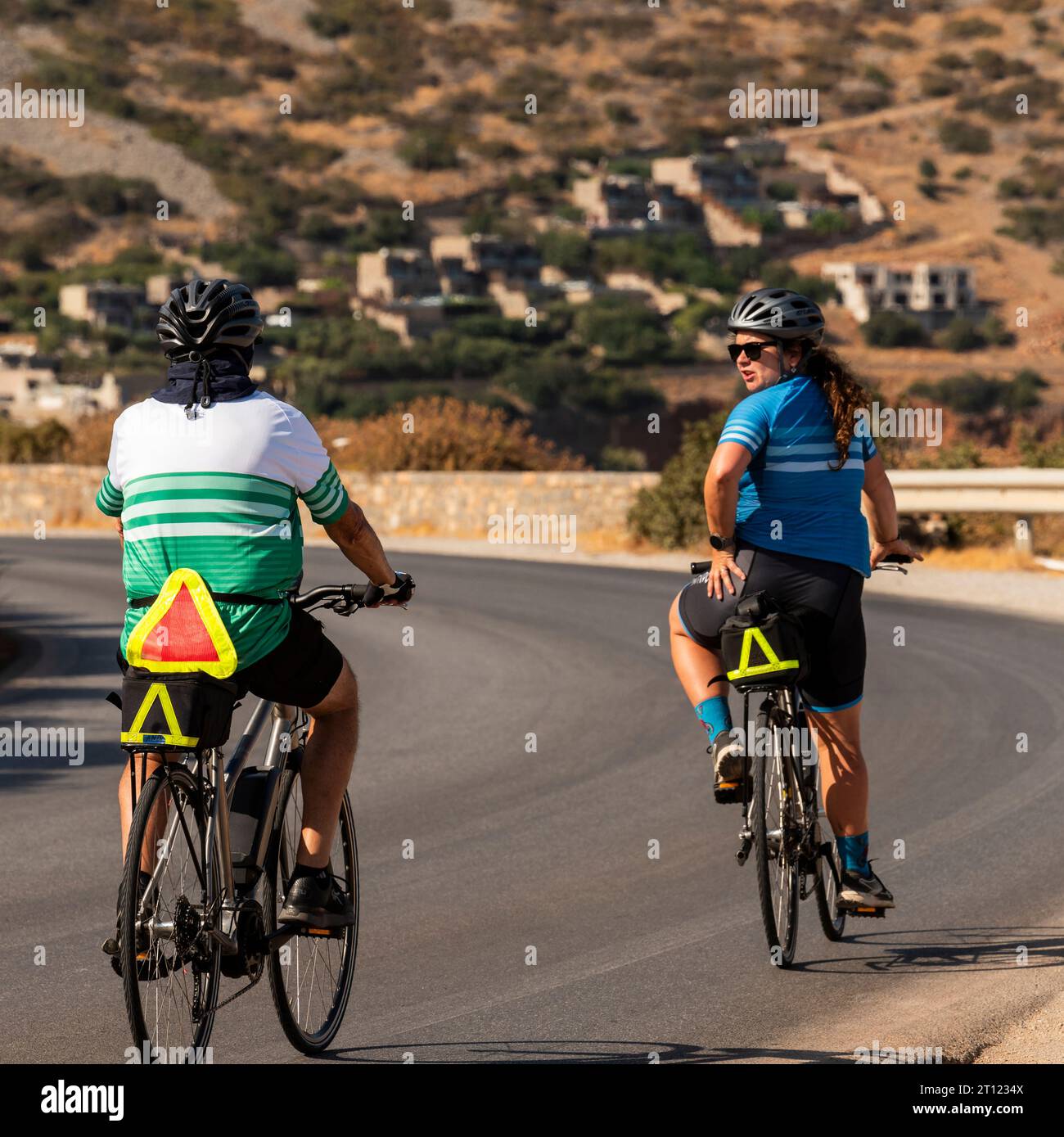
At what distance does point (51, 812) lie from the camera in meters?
9.33

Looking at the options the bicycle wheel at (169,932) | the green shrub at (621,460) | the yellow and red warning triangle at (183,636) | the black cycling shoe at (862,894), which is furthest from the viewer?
the green shrub at (621,460)

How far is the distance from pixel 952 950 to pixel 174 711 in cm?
330

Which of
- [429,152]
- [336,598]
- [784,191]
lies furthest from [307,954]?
[429,152]

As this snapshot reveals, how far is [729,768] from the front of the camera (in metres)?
6.32

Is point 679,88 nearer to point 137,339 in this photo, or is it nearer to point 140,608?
point 137,339

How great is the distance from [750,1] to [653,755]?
172 metres

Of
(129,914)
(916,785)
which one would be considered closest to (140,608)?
(129,914)

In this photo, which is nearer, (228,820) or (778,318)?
(228,820)

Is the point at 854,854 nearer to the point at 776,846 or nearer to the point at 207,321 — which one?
the point at 776,846

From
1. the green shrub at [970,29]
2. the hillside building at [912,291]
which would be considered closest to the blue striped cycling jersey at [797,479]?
the hillside building at [912,291]

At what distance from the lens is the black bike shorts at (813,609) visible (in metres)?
6.39

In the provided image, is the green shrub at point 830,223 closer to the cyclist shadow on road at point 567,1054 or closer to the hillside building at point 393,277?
the hillside building at point 393,277

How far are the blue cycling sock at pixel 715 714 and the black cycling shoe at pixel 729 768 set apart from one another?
0.37ft

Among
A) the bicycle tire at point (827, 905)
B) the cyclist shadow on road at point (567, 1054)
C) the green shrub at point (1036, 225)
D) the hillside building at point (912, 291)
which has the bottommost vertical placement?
the cyclist shadow on road at point (567, 1054)
